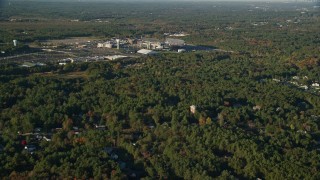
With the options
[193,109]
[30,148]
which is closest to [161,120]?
[193,109]

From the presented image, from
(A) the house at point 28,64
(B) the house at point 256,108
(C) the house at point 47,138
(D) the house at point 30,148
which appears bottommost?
(A) the house at point 28,64

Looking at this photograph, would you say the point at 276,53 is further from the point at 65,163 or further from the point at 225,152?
the point at 65,163

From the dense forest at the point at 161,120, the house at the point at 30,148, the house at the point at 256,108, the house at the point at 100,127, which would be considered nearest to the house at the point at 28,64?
the dense forest at the point at 161,120

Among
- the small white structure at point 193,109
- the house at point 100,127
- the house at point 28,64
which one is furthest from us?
Result: the house at point 28,64

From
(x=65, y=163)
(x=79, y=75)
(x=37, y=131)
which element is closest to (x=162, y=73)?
(x=79, y=75)

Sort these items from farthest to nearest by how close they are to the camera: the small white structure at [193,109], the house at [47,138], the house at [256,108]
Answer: the house at [256,108], the small white structure at [193,109], the house at [47,138]

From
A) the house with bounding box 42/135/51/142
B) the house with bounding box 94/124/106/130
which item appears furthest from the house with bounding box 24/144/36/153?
the house with bounding box 94/124/106/130

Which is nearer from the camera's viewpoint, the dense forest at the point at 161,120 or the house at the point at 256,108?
the dense forest at the point at 161,120

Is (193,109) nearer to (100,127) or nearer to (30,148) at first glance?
(100,127)

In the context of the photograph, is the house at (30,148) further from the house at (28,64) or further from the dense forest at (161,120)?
the house at (28,64)
